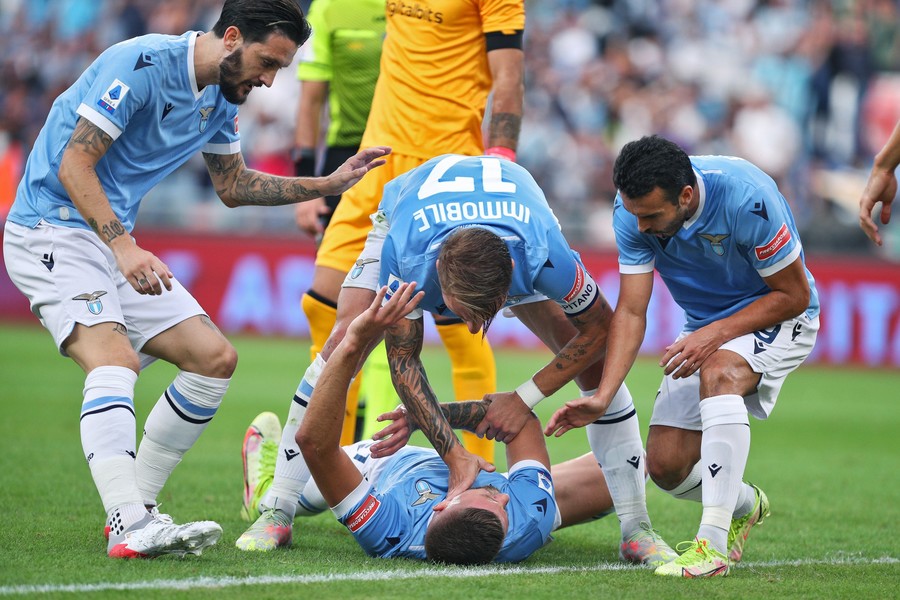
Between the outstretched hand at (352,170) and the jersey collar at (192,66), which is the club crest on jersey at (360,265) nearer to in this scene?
the outstretched hand at (352,170)

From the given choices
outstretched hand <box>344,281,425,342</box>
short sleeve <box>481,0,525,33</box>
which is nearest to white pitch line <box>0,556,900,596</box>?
outstretched hand <box>344,281,425,342</box>

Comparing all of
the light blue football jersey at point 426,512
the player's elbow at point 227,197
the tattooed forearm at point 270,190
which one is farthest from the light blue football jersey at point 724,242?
the player's elbow at point 227,197

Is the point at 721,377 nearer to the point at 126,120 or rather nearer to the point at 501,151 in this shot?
the point at 501,151

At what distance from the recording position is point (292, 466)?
18.1ft

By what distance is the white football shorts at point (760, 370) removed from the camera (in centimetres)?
518

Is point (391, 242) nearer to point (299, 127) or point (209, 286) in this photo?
point (299, 127)

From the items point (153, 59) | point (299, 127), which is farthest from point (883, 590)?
point (299, 127)

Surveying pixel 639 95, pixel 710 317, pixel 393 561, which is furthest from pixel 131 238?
pixel 639 95

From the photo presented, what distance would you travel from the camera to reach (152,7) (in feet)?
64.6

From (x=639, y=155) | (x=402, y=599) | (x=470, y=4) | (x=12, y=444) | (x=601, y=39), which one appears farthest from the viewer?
(x=601, y=39)

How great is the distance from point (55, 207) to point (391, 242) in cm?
153

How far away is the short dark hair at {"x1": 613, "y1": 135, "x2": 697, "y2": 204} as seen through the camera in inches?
192

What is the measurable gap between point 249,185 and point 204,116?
0.54 metres

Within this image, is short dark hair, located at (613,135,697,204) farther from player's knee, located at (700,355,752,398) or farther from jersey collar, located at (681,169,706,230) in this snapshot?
player's knee, located at (700,355,752,398)
